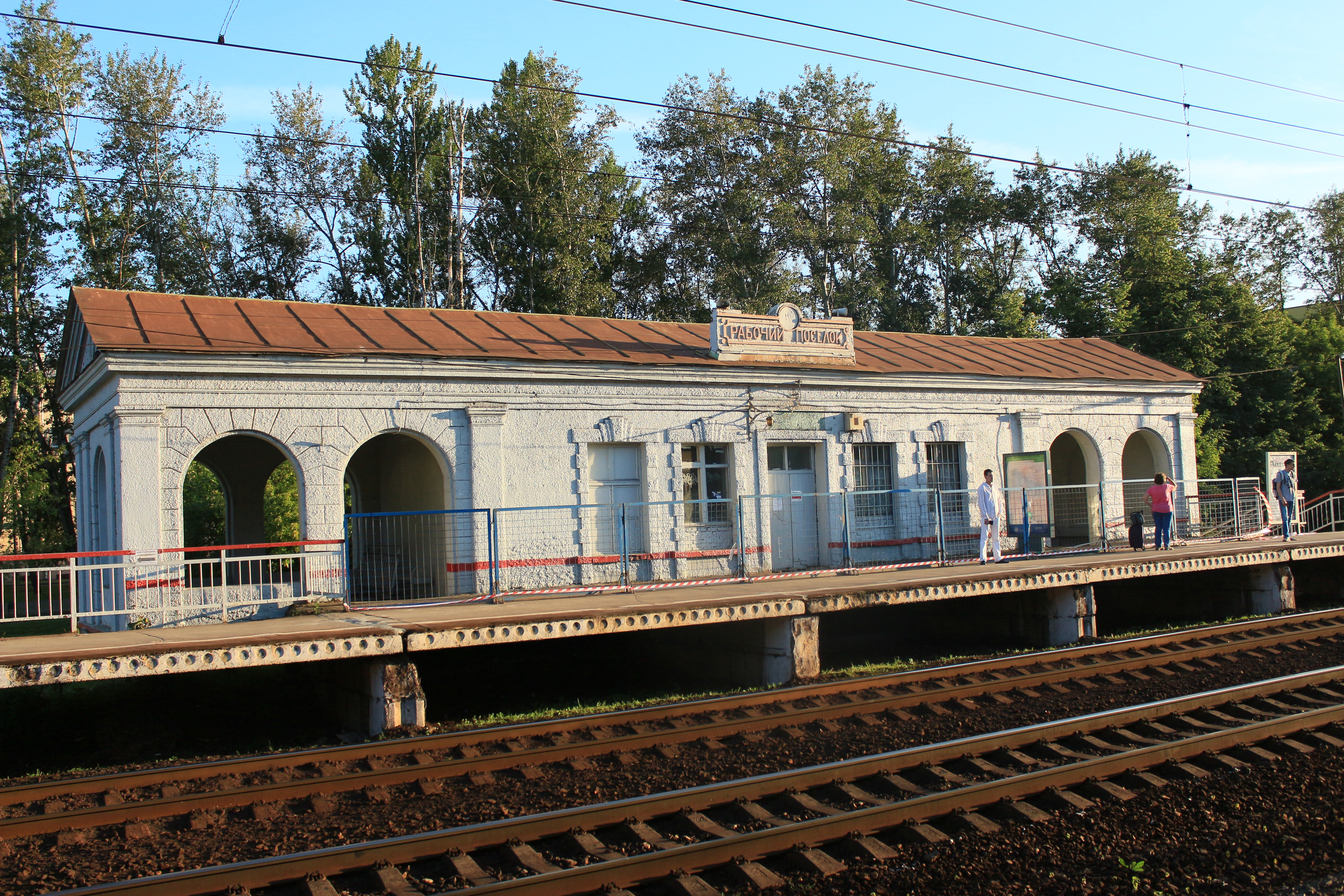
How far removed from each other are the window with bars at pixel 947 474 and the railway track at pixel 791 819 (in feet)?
36.9

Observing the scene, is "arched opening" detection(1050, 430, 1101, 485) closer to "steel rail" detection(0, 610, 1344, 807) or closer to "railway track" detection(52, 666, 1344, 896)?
"steel rail" detection(0, 610, 1344, 807)

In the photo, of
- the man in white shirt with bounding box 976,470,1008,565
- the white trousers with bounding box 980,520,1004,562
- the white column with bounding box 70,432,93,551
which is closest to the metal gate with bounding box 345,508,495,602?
the white column with bounding box 70,432,93,551

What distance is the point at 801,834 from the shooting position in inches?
257

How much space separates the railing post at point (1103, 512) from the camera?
19500 millimetres

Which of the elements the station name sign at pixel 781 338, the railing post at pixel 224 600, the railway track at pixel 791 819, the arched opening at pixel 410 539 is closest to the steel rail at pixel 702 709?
the railway track at pixel 791 819

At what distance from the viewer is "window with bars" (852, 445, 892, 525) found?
19.6m

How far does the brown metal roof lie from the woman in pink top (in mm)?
3510

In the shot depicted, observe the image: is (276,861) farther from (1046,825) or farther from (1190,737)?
(1190,737)

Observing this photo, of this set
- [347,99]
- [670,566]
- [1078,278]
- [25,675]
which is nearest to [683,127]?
[347,99]

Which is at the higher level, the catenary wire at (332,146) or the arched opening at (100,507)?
the catenary wire at (332,146)

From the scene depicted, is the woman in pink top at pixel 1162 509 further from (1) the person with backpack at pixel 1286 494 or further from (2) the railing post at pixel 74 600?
(2) the railing post at pixel 74 600

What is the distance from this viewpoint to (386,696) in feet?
34.4

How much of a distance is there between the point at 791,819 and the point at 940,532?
11.6 metres

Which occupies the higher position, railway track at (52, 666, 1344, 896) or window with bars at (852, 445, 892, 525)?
window with bars at (852, 445, 892, 525)
